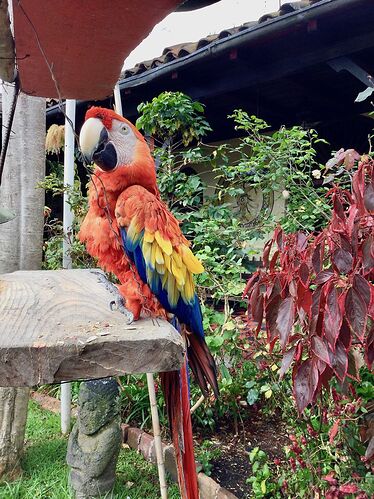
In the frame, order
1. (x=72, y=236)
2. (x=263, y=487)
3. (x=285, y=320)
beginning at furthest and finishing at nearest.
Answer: (x=72, y=236)
(x=263, y=487)
(x=285, y=320)

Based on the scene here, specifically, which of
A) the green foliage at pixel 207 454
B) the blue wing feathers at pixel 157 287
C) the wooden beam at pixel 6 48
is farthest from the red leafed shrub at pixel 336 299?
the green foliage at pixel 207 454

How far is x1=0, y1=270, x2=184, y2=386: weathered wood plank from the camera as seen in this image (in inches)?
26.0

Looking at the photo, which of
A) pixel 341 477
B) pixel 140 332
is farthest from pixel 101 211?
pixel 341 477

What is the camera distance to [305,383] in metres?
1.13

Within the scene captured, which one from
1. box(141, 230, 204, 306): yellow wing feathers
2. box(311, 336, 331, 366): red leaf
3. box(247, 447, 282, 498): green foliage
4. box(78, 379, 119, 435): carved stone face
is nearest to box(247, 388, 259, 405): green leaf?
box(247, 447, 282, 498): green foliage

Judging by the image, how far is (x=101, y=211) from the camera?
142cm

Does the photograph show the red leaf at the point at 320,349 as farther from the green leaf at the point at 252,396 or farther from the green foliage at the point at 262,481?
the green leaf at the point at 252,396

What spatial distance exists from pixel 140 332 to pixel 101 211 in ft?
2.38

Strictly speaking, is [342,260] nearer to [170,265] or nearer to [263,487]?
[170,265]

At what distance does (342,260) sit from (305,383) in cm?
34

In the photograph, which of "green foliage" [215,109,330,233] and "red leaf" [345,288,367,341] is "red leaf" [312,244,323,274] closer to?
"red leaf" [345,288,367,341]

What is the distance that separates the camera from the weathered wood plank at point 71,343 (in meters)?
0.66

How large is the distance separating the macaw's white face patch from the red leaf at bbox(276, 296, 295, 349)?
2.09 ft

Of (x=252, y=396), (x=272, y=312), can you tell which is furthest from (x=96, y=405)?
(x=272, y=312)
